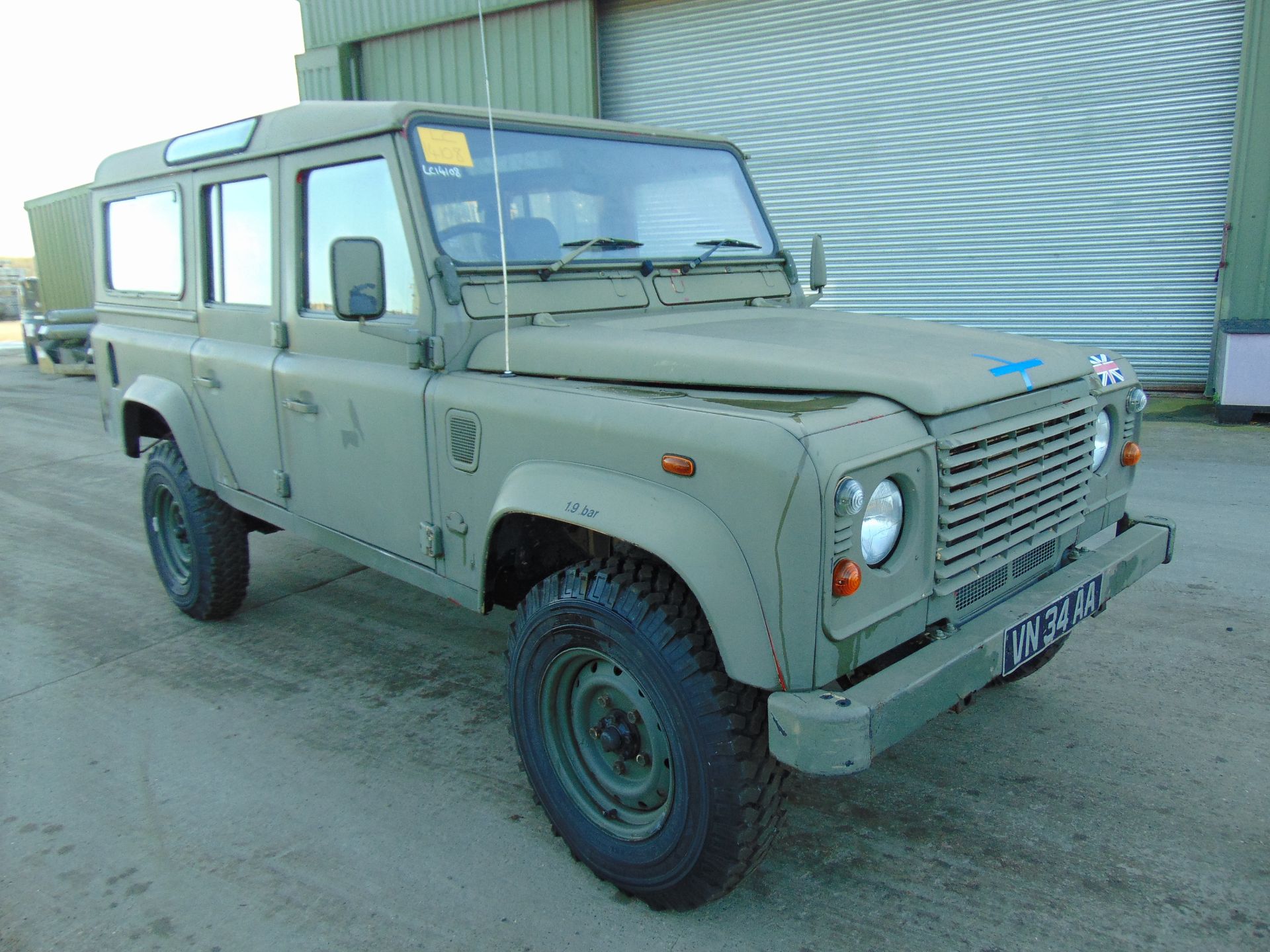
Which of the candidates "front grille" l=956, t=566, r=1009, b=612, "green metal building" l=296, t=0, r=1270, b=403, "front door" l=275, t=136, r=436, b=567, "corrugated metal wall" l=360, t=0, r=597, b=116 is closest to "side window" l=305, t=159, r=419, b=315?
"front door" l=275, t=136, r=436, b=567

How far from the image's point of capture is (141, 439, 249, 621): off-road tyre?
4242mm

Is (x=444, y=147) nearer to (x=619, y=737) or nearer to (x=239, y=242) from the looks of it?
(x=239, y=242)

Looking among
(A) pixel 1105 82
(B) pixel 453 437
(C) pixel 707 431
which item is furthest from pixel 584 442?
(A) pixel 1105 82

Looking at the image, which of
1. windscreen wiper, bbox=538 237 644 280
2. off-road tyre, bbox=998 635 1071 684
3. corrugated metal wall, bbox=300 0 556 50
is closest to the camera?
windscreen wiper, bbox=538 237 644 280

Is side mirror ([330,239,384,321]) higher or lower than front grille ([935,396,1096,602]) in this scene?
higher

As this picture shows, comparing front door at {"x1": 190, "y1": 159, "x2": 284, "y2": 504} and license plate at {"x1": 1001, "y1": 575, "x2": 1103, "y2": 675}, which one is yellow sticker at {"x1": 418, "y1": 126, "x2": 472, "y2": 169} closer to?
front door at {"x1": 190, "y1": 159, "x2": 284, "y2": 504}

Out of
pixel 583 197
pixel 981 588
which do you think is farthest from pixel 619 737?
pixel 583 197

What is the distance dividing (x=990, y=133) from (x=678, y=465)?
876cm

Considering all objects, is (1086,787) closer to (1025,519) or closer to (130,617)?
(1025,519)

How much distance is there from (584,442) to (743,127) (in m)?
9.48

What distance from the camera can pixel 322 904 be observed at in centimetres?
250

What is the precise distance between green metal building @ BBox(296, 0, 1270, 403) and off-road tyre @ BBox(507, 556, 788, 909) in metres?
7.62

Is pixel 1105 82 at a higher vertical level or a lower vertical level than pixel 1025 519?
higher

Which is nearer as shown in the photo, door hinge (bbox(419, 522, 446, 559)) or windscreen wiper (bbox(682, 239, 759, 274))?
door hinge (bbox(419, 522, 446, 559))
